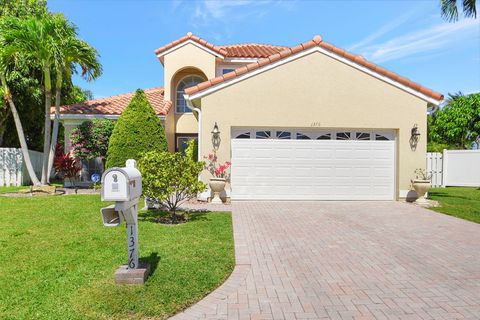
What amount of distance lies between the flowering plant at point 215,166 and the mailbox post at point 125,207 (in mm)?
6713

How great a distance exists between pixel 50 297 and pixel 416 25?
12804mm

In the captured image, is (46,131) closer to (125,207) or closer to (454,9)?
(125,207)

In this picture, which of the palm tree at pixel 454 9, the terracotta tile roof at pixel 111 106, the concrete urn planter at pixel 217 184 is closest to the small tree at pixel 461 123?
the palm tree at pixel 454 9

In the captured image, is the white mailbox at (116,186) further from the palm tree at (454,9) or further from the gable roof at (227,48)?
the gable roof at (227,48)

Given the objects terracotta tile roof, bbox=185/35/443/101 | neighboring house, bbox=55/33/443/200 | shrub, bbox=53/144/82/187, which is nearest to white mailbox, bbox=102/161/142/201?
neighboring house, bbox=55/33/443/200

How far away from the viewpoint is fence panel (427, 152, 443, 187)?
738 inches

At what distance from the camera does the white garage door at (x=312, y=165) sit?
1172 centimetres

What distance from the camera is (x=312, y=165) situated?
1182 centimetres

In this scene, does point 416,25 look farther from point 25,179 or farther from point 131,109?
point 25,179

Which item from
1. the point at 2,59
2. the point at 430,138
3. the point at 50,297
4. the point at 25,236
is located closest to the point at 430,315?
the point at 50,297

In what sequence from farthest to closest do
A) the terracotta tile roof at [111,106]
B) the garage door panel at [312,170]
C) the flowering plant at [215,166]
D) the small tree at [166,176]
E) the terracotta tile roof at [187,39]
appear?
the terracotta tile roof at [187,39] → the terracotta tile roof at [111,106] → the garage door panel at [312,170] → the flowering plant at [215,166] → the small tree at [166,176]

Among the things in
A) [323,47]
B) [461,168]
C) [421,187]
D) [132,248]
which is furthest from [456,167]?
[132,248]

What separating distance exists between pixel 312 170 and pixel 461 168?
1282 cm

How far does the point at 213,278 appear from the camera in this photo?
4.52m
